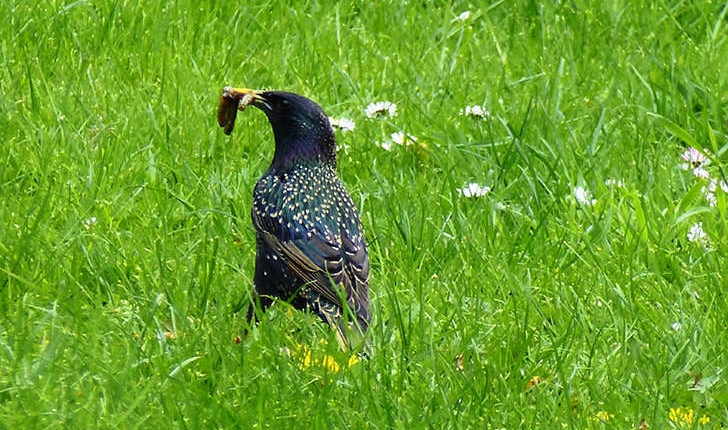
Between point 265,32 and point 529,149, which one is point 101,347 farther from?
point 265,32

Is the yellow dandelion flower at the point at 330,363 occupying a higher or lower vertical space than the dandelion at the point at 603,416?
higher

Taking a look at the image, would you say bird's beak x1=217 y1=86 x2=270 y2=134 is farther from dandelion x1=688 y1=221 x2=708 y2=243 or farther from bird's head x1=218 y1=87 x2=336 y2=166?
dandelion x1=688 y1=221 x2=708 y2=243

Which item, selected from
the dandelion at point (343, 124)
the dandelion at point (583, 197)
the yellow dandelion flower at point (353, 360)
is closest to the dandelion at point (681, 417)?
the yellow dandelion flower at point (353, 360)

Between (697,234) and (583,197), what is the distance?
441mm

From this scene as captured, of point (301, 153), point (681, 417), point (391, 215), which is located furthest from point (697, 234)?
point (301, 153)

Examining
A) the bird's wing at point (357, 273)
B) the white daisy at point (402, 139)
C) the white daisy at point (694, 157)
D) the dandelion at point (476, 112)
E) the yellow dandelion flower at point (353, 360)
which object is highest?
the bird's wing at point (357, 273)

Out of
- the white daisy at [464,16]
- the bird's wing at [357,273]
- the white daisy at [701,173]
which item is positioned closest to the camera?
the bird's wing at [357,273]

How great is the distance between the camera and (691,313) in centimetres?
498

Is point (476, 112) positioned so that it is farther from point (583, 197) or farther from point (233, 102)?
point (233, 102)

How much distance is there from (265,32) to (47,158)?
1.64 meters

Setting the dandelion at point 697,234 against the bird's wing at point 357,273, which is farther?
the dandelion at point 697,234

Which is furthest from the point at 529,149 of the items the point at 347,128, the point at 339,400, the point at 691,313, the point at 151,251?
the point at 339,400

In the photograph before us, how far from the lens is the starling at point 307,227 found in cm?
479

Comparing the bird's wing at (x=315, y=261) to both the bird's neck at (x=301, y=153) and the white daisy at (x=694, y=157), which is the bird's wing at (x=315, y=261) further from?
the white daisy at (x=694, y=157)
